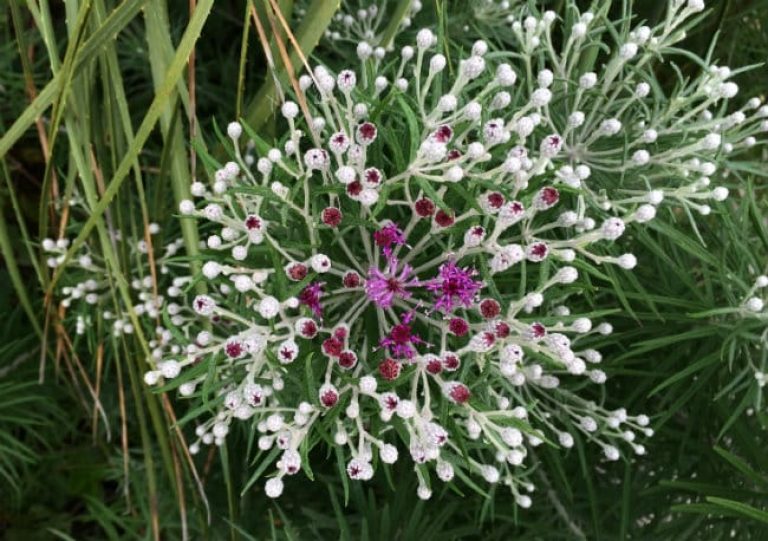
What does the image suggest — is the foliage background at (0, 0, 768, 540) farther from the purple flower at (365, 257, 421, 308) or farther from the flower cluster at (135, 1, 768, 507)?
the purple flower at (365, 257, 421, 308)

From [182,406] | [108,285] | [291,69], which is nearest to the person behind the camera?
[291,69]

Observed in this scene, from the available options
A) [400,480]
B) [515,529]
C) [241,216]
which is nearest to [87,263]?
[241,216]

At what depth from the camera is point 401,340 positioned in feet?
2.74

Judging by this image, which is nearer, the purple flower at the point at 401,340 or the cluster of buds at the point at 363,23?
the purple flower at the point at 401,340

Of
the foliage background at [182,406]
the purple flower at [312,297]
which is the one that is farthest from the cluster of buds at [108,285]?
the purple flower at [312,297]

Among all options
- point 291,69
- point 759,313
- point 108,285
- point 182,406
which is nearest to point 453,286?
point 291,69

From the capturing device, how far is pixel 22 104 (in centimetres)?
172

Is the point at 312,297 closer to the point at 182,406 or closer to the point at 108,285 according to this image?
the point at 108,285

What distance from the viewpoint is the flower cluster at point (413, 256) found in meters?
0.80

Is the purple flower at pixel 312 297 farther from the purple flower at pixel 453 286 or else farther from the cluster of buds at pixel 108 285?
the cluster of buds at pixel 108 285

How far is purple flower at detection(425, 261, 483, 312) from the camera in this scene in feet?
2.76

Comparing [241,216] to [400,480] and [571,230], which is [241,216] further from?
[400,480]

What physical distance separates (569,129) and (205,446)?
1.08 m

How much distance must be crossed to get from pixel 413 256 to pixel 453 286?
0.09m
